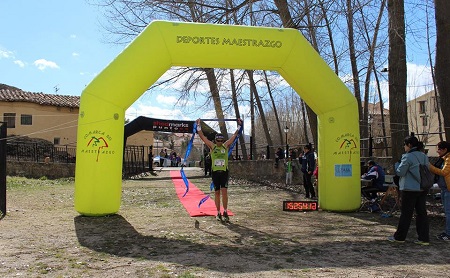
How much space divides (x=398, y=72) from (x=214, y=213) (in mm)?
5471

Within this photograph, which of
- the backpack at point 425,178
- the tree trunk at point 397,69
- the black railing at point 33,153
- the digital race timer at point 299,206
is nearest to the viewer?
the backpack at point 425,178

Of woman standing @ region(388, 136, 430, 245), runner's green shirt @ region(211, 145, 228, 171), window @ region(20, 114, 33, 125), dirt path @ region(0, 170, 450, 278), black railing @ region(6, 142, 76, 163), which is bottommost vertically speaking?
dirt path @ region(0, 170, 450, 278)

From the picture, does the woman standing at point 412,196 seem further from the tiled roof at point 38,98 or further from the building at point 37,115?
the tiled roof at point 38,98

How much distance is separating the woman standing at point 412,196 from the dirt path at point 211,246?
0.23m

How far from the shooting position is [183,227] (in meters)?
7.26

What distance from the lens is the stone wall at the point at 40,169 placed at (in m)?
22.0

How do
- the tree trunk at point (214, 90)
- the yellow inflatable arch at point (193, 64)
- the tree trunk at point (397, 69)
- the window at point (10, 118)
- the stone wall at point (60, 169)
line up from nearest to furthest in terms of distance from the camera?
1. the yellow inflatable arch at point (193, 64)
2. the tree trunk at point (397, 69)
3. the tree trunk at point (214, 90)
4. the stone wall at point (60, 169)
5. the window at point (10, 118)

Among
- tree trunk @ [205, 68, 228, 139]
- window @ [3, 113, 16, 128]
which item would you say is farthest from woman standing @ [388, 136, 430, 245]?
window @ [3, 113, 16, 128]

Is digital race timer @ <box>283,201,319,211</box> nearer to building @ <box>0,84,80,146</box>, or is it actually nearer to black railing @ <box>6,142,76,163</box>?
black railing @ <box>6,142,76,163</box>

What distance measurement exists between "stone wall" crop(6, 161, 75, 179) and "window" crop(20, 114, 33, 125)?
12.2m

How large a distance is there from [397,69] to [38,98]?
1276 inches

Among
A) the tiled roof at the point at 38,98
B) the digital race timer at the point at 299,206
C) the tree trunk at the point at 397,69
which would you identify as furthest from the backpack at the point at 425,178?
the tiled roof at the point at 38,98

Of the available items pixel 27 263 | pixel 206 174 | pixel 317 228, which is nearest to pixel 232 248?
pixel 317 228

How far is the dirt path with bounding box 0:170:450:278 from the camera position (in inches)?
184
